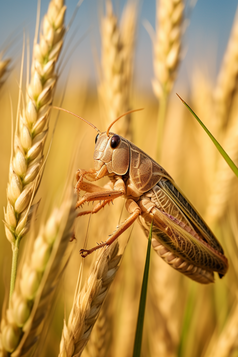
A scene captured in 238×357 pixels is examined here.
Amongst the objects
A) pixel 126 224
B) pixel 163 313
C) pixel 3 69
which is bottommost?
pixel 163 313

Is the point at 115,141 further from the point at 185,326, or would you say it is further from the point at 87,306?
the point at 185,326

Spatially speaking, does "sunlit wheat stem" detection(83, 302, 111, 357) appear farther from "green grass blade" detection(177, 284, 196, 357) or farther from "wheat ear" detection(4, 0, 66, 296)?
"wheat ear" detection(4, 0, 66, 296)

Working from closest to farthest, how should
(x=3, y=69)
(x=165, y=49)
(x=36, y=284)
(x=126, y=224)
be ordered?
(x=36, y=284) → (x=3, y=69) → (x=126, y=224) → (x=165, y=49)

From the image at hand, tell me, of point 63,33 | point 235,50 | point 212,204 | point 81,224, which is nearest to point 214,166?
point 212,204

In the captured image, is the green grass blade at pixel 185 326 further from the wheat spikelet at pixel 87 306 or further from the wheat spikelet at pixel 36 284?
the wheat spikelet at pixel 36 284

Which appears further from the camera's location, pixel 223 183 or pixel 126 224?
pixel 223 183

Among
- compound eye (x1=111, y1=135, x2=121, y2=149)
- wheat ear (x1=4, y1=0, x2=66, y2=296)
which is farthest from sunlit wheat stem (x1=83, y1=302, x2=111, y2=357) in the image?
compound eye (x1=111, y1=135, x2=121, y2=149)

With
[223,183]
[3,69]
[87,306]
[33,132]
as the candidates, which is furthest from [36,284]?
[223,183]
